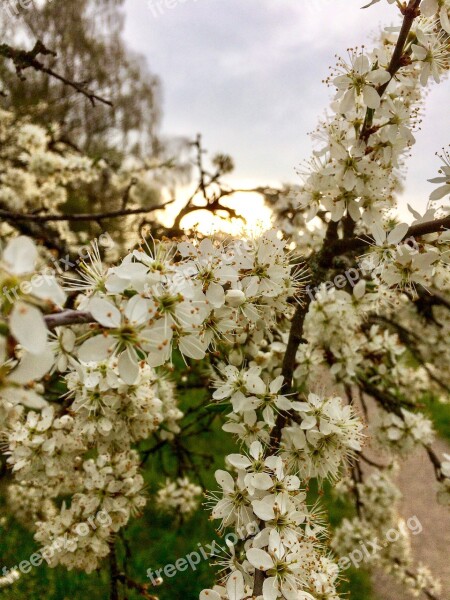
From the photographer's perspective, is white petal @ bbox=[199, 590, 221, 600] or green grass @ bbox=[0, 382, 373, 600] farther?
green grass @ bbox=[0, 382, 373, 600]

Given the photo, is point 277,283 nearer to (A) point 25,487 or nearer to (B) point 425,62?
(B) point 425,62

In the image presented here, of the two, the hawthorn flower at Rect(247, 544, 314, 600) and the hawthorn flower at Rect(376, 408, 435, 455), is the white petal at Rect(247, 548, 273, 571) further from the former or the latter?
the hawthorn flower at Rect(376, 408, 435, 455)

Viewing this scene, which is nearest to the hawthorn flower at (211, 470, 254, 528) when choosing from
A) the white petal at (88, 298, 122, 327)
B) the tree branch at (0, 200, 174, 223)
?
the white petal at (88, 298, 122, 327)

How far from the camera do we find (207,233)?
1542 mm

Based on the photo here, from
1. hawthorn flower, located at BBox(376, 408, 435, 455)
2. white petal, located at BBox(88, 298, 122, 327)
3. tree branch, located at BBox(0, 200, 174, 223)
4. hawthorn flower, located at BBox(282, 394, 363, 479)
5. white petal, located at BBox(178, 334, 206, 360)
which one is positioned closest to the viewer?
white petal, located at BBox(88, 298, 122, 327)

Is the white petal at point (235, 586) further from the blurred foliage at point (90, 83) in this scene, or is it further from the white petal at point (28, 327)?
the blurred foliage at point (90, 83)

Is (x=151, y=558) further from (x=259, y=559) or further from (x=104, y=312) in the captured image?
(x=104, y=312)

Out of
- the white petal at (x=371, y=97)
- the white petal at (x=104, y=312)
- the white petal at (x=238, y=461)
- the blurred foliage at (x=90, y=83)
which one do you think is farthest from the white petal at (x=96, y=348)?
the blurred foliage at (x=90, y=83)

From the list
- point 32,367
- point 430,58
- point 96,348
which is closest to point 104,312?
point 96,348

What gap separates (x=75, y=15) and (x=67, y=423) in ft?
39.8

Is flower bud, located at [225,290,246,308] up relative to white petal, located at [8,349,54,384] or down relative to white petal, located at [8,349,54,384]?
up

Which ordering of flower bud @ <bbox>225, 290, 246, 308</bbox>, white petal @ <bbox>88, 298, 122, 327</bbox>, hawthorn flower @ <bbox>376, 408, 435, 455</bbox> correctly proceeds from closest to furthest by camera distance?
1. white petal @ <bbox>88, 298, 122, 327</bbox>
2. flower bud @ <bbox>225, 290, 246, 308</bbox>
3. hawthorn flower @ <bbox>376, 408, 435, 455</bbox>

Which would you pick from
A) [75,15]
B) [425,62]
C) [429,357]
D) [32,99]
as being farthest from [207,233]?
[75,15]

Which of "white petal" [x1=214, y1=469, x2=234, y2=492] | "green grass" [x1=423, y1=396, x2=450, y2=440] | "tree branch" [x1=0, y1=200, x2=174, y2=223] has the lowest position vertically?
"white petal" [x1=214, y1=469, x2=234, y2=492]
